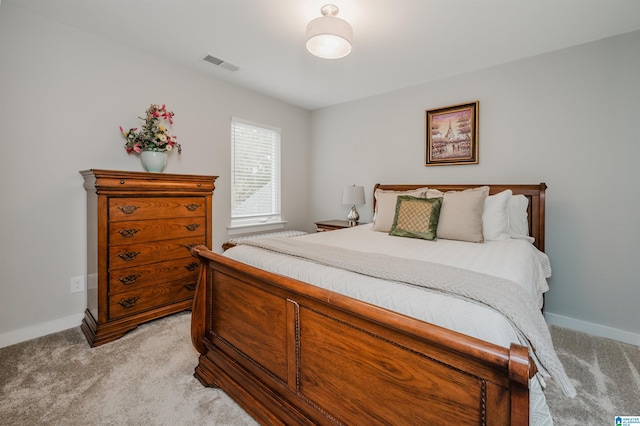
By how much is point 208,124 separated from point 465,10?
263 centimetres

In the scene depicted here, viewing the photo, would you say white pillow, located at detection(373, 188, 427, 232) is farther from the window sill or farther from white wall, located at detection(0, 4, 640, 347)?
the window sill

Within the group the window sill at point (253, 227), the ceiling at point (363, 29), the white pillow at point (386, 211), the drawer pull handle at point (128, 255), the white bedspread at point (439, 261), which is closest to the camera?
the white bedspread at point (439, 261)

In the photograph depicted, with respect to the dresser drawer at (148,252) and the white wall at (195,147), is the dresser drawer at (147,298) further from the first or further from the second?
the white wall at (195,147)

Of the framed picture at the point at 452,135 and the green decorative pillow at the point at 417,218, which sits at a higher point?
the framed picture at the point at 452,135

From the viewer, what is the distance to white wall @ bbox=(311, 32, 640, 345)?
2.30 m

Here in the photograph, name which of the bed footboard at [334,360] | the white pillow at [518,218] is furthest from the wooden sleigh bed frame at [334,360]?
the white pillow at [518,218]

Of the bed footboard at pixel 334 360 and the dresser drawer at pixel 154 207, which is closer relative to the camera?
the bed footboard at pixel 334 360

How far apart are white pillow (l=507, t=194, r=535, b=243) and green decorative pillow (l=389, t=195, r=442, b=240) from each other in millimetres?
630

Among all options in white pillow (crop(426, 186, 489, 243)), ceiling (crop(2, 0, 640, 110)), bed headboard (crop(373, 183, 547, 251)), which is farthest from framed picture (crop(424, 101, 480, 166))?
white pillow (crop(426, 186, 489, 243))

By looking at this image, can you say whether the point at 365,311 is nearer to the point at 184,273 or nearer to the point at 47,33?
the point at 184,273

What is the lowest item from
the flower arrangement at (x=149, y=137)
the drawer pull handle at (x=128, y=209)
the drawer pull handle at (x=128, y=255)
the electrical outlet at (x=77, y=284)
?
the electrical outlet at (x=77, y=284)

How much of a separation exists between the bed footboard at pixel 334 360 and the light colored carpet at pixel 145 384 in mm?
182

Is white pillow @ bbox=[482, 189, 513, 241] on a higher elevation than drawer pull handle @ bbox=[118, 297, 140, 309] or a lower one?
higher

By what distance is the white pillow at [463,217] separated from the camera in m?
2.26
